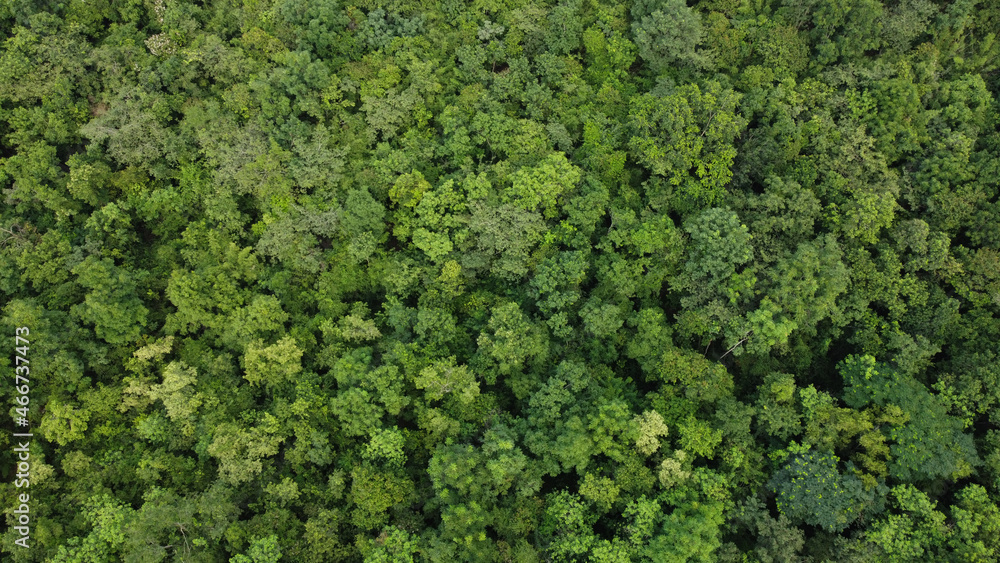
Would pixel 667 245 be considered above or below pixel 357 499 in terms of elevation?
above

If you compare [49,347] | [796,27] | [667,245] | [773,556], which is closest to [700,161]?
[667,245]

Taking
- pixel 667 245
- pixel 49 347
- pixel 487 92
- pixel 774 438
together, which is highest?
pixel 487 92

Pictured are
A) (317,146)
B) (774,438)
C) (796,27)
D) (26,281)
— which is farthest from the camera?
(796,27)

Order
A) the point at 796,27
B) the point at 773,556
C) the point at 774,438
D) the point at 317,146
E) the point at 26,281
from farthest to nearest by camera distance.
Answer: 1. the point at 796,27
2. the point at 317,146
3. the point at 26,281
4. the point at 774,438
5. the point at 773,556

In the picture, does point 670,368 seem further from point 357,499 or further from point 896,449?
point 357,499

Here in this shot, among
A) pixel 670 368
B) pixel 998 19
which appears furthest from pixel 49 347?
pixel 998 19

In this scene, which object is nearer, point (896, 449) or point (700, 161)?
point (896, 449)
